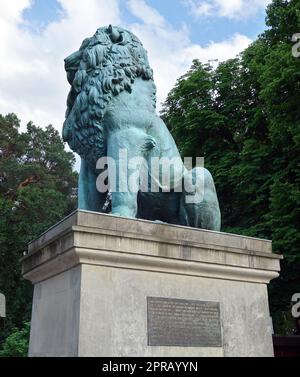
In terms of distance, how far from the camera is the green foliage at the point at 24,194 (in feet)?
78.3

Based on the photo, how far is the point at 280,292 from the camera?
49.6 feet

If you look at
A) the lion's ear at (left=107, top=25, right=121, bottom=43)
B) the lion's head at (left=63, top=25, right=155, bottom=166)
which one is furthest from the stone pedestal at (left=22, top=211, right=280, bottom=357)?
the lion's ear at (left=107, top=25, right=121, bottom=43)

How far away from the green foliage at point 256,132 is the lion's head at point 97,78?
909 centimetres

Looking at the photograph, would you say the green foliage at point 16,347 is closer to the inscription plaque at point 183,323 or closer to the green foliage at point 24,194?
the green foliage at point 24,194

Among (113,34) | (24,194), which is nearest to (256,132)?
(113,34)

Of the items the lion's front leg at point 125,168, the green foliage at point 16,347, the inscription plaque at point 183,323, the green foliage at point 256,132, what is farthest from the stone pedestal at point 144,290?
the green foliage at point 16,347

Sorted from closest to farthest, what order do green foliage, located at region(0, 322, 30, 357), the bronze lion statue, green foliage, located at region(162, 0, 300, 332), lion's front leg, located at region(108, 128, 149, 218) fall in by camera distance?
lion's front leg, located at region(108, 128, 149, 218) < the bronze lion statue < green foliage, located at region(162, 0, 300, 332) < green foliage, located at region(0, 322, 30, 357)

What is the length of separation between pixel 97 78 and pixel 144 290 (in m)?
2.36

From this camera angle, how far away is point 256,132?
1862 cm

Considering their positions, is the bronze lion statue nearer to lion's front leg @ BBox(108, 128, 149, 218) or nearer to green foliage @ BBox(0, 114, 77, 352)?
lion's front leg @ BBox(108, 128, 149, 218)

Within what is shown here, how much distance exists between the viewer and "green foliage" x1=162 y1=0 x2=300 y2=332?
14.8m

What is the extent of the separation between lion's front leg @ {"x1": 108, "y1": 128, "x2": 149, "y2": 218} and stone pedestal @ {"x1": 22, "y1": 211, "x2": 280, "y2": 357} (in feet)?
1.55
